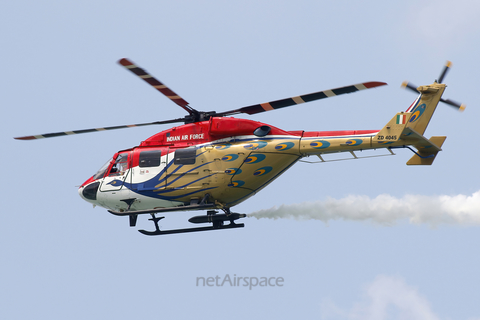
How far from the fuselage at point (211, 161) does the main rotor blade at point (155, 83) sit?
0.87 meters

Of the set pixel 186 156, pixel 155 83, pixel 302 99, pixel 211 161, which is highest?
pixel 302 99

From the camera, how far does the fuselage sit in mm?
21000

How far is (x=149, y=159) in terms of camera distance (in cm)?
2197

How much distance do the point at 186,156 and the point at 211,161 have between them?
2.68 feet

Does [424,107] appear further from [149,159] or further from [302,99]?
[149,159]

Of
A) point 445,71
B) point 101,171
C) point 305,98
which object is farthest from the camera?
point 101,171

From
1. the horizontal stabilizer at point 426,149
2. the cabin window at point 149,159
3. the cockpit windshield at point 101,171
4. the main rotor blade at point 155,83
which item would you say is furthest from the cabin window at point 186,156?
the horizontal stabilizer at point 426,149

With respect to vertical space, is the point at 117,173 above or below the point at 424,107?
below

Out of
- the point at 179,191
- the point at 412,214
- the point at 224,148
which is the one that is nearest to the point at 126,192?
the point at 179,191

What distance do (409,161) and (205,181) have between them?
6031 mm

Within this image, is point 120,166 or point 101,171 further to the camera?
point 101,171

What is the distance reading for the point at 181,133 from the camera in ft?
72.5

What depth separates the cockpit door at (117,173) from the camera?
72.9 ft

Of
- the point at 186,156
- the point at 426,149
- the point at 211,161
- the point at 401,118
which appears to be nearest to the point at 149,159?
the point at 186,156
